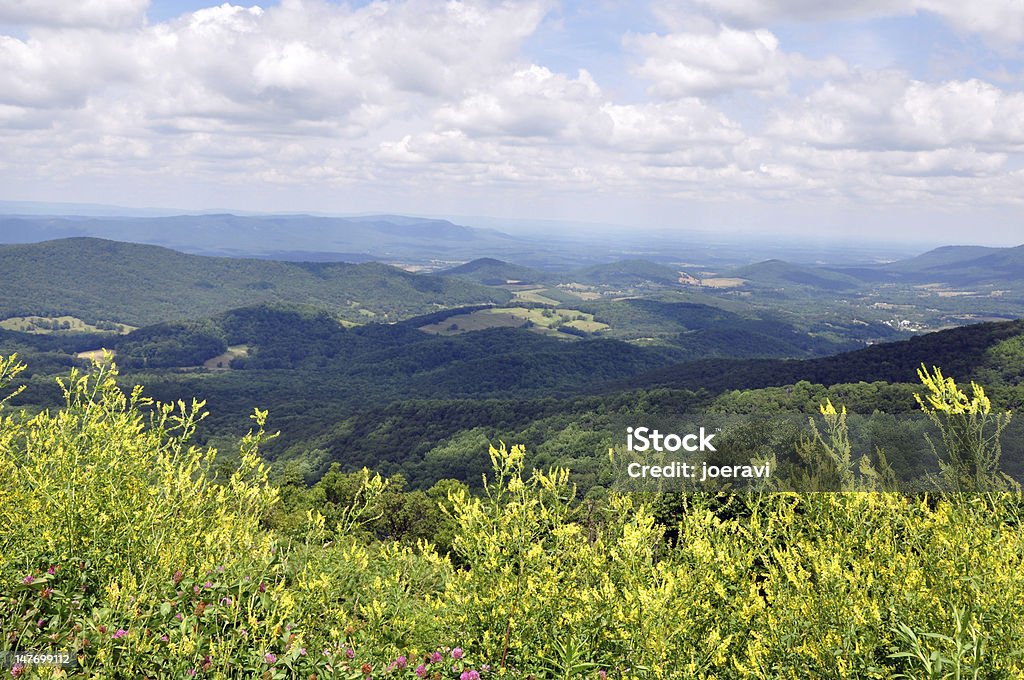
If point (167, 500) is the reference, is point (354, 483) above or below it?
below

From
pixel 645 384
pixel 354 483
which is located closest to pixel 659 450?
pixel 354 483

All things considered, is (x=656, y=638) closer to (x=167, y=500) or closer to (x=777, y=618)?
(x=777, y=618)

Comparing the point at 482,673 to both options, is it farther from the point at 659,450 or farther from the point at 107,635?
the point at 659,450

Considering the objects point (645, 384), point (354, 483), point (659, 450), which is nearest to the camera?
point (659, 450)

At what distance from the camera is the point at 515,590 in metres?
5.43

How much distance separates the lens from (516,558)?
5.77 m

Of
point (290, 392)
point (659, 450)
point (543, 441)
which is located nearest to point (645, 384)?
point (543, 441)

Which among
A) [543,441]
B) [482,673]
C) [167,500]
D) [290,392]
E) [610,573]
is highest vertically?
[167,500]

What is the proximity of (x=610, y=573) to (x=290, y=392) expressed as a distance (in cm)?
20059

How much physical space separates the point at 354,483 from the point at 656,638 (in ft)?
127

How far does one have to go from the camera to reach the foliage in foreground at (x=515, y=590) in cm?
472

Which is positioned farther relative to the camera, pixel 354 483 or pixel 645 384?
pixel 645 384

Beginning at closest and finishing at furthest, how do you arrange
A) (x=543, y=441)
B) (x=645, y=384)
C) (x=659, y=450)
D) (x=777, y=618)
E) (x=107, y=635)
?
(x=107, y=635) → (x=777, y=618) → (x=659, y=450) → (x=543, y=441) → (x=645, y=384)

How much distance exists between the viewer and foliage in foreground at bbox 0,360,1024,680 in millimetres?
4719
